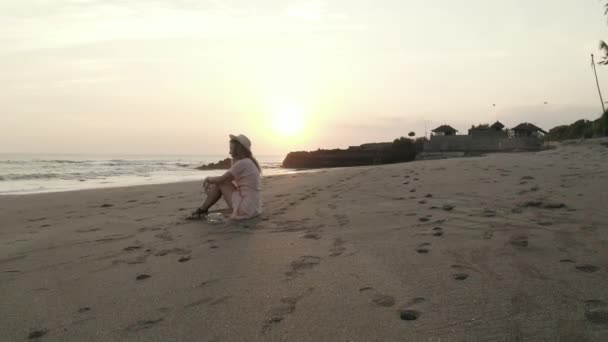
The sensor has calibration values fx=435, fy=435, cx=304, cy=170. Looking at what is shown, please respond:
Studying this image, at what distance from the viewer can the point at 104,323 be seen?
255cm

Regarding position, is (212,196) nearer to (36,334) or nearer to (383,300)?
(36,334)

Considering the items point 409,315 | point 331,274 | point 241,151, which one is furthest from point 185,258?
point 241,151

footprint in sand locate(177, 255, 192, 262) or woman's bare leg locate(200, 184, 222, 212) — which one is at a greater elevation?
woman's bare leg locate(200, 184, 222, 212)

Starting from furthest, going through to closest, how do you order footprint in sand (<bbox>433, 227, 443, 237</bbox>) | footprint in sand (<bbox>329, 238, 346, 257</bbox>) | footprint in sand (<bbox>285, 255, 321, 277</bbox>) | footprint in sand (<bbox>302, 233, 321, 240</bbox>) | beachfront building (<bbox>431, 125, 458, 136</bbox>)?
1. beachfront building (<bbox>431, 125, 458, 136</bbox>)
2. footprint in sand (<bbox>302, 233, 321, 240</bbox>)
3. footprint in sand (<bbox>433, 227, 443, 237</bbox>)
4. footprint in sand (<bbox>329, 238, 346, 257</bbox>)
5. footprint in sand (<bbox>285, 255, 321, 277</bbox>)

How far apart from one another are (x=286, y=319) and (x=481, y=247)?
194 cm

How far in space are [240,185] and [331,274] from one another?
3044mm

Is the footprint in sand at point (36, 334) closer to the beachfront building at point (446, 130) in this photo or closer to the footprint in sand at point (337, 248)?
the footprint in sand at point (337, 248)

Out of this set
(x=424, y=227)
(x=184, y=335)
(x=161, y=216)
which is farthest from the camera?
(x=161, y=216)

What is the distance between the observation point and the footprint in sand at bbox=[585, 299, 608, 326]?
2.21 m

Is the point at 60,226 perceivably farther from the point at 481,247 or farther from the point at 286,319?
the point at 481,247

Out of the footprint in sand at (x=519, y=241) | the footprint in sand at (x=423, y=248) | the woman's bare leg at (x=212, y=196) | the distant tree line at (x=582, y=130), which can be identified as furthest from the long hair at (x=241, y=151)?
the distant tree line at (x=582, y=130)

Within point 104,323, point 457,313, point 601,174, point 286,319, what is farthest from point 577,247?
point 601,174

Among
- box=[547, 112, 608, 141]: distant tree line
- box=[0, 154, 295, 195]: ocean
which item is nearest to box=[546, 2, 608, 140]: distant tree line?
box=[547, 112, 608, 141]: distant tree line

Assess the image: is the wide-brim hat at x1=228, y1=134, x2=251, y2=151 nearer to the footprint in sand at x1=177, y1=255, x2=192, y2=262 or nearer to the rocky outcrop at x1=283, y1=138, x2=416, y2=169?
the footprint in sand at x1=177, y1=255, x2=192, y2=262
